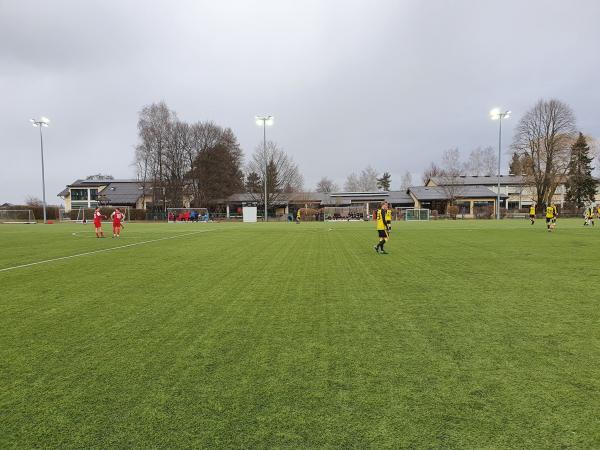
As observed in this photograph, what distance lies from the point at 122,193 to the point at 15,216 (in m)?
26.3

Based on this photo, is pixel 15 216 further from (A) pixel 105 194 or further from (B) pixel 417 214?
(B) pixel 417 214

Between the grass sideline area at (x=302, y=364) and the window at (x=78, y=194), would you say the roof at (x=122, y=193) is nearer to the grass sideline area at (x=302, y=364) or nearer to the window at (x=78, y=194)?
the window at (x=78, y=194)

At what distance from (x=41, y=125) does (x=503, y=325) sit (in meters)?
61.4

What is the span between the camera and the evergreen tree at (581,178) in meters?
67.1

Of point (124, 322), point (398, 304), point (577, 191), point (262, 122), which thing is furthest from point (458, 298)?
point (577, 191)

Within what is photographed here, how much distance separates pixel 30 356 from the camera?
4.14 meters

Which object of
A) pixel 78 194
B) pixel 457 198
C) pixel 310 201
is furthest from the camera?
pixel 78 194

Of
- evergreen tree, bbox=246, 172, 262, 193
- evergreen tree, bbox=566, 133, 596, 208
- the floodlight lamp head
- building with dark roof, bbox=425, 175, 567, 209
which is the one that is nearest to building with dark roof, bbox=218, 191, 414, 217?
evergreen tree, bbox=246, 172, 262, 193

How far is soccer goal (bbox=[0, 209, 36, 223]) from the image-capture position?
2222 inches

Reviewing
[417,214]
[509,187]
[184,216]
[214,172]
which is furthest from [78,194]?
[509,187]

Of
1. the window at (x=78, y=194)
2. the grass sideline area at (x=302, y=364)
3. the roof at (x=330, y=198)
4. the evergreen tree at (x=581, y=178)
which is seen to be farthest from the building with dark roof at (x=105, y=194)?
the evergreen tree at (x=581, y=178)

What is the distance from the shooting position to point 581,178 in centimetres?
6862

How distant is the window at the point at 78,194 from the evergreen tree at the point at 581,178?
318 feet

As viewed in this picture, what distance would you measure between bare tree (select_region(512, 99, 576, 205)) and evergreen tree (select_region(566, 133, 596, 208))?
18.9ft
